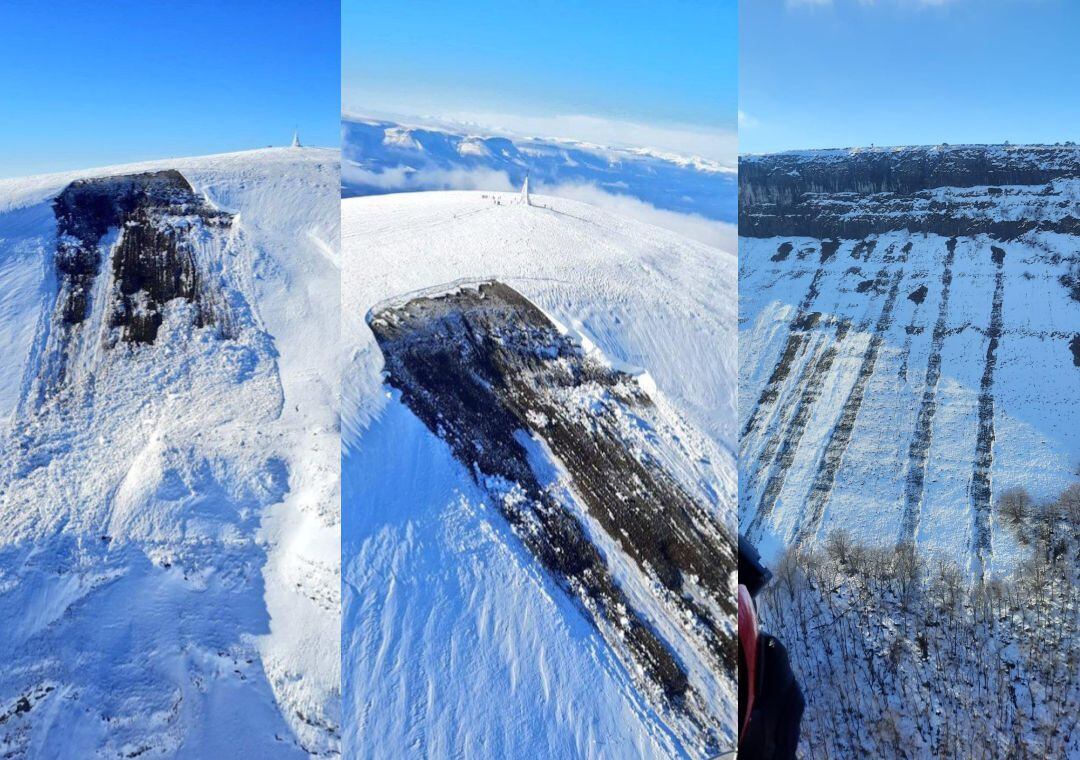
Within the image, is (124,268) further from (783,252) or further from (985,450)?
(783,252)

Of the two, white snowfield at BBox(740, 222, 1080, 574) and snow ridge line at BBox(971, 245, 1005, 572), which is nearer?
snow ridge line at BBox(971, 245, 1005, 572)

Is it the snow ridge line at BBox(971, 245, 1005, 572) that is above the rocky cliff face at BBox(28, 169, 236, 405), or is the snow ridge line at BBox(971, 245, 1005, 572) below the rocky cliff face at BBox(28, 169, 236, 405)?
below

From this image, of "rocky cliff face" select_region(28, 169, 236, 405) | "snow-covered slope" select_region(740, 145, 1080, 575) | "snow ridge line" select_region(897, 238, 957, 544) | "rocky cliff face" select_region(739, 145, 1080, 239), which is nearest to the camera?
"rocky cliff face" select_region(28, 169, 236, 405)

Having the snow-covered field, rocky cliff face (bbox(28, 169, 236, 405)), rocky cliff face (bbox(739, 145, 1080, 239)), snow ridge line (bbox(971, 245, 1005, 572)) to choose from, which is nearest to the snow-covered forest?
the snow-covered field

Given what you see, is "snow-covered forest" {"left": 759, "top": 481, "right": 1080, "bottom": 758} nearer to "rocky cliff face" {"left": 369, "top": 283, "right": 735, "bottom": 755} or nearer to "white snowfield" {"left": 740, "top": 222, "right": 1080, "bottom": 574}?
"white snowfield" {"left": 740, "top": 222, "right": 1080, "bottom": 574}

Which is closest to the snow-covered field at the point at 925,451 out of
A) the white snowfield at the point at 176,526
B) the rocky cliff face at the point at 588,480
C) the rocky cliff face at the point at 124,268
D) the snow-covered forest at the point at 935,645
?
the snow-covered forest at the point at 935,645

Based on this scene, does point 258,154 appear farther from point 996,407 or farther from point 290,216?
point 996,407

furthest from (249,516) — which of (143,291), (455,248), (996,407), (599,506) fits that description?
(996,407)
